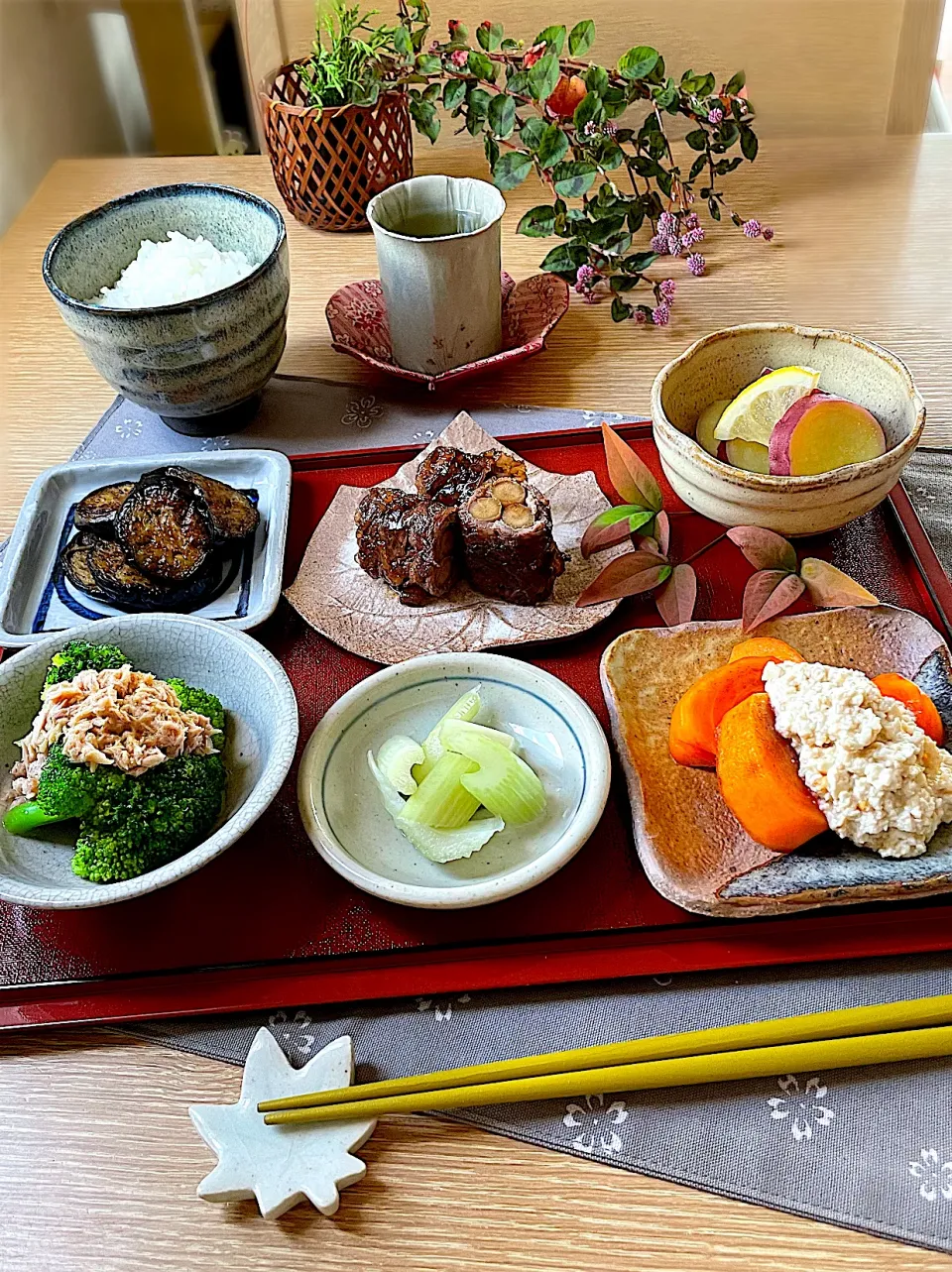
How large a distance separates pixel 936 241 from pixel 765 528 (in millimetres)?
1181


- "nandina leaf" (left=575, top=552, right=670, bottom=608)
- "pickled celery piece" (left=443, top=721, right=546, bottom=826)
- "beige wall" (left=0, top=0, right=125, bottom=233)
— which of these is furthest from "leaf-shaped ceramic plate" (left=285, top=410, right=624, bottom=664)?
"beige wall" (left=0, top=0, right=125, bottom=233)

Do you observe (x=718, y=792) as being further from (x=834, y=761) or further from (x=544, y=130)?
(x=544, y=130)

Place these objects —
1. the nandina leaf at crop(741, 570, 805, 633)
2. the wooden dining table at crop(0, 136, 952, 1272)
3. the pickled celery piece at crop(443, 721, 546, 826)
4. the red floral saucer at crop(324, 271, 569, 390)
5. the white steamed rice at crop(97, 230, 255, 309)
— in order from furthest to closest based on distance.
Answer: the red floral saucer at crop(324, 271, 569, 390) → the white steamed rice at crop(97, 230, 255, 309) → the nandina leaf at crop(741, 570, 805, 633) → the pickled celery piece at crop(443, 721, 546, 826) → the wooden dining table at crop(0, 136, 952, 1272)

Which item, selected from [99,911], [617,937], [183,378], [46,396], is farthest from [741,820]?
[46,396]

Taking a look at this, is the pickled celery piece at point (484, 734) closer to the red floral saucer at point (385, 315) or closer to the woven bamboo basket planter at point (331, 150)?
the red floral saucer at point (385, 315)

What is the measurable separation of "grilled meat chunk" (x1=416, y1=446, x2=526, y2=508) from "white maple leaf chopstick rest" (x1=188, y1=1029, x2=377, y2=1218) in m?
0.72

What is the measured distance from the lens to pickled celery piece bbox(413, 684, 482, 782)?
1.14 metres

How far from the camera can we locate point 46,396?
191cm

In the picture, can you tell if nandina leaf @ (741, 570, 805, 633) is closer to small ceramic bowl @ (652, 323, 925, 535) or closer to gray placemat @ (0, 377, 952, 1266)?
small ceramic bowl @ (652, 323, 925, 535)

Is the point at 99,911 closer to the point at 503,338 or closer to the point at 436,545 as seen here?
the point at 436,545

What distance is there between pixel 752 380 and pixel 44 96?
8.00ft

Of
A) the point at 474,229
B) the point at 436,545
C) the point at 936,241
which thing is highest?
the point at 474,229

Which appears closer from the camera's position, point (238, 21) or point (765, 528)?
point (765, 528)

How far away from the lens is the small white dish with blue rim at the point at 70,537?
54.6 inches
